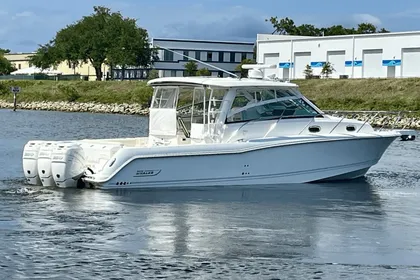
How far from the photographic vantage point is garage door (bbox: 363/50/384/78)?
7962 centimetres

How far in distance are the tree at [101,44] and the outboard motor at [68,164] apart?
80.2 metres

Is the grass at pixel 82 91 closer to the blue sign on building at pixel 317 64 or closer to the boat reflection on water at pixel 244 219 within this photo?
the blue sign on building at pixel 317 64

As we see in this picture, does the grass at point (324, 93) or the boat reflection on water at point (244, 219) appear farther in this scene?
the grass at point (324, 93)

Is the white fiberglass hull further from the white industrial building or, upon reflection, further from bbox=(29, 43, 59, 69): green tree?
bbox=(29, 43, 59, 69): green tree

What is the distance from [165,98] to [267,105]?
8.52 feet

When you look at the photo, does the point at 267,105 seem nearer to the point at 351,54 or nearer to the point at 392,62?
the point at 392,62

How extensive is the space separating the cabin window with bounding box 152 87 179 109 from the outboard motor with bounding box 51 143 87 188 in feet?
9.78

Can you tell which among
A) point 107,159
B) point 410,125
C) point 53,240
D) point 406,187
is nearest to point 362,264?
point 53,240

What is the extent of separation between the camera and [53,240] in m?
14.5

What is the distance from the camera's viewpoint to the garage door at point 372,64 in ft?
261

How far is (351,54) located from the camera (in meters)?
82.1

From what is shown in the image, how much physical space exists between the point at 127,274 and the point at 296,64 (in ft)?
251

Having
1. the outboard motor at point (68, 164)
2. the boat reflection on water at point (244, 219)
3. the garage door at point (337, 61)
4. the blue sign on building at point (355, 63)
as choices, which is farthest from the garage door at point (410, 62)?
the outboard motor at point (68, 164)

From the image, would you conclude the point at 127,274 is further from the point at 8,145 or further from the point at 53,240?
the point at 8,145
